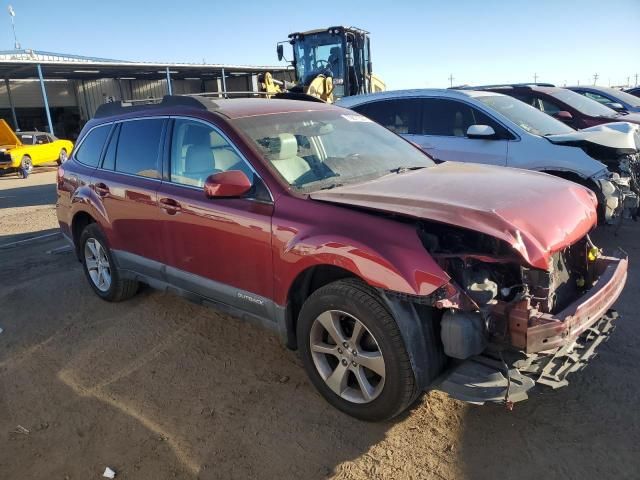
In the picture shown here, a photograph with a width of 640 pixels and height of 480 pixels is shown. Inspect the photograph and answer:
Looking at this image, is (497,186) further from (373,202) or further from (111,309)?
(111,309)

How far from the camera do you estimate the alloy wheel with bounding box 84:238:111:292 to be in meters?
4.95

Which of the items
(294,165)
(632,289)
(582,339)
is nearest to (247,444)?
(294,165)

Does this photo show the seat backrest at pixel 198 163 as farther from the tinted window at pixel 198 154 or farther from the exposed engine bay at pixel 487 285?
the exposed engine bay at pixel 487 285

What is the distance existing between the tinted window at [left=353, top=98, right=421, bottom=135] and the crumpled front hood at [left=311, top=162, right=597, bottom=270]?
3.74 m

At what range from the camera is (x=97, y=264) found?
16.6 feet

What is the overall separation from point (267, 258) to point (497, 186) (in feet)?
4.97

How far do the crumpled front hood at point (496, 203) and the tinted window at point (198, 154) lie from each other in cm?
81

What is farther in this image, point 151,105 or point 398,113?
point 398,113

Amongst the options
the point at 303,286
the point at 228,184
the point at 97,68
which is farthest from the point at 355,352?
the point at 97,68

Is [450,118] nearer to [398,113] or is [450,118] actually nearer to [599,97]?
[398,113]

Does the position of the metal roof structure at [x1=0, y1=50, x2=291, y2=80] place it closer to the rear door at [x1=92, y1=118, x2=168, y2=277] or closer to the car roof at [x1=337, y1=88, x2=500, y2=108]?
the car roof at [x1=337, y1=88, x2=500, y2=108]

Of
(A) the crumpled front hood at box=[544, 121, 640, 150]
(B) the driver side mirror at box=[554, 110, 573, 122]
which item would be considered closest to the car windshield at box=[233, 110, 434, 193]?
(A) the crumpled front hood at box=[544, 121, 640, 150]

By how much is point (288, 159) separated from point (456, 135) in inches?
156

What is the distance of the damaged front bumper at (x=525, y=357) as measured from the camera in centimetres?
252
